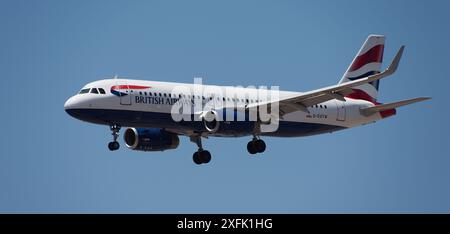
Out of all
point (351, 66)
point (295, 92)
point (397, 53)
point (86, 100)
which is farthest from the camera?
point (351, 66)

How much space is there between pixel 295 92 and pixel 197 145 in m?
7.96

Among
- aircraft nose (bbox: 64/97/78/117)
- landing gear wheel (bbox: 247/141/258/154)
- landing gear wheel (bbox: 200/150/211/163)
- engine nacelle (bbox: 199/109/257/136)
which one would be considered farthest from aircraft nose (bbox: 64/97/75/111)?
landing gear wheel (bbox: 247/141/258/154)

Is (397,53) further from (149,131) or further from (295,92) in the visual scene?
(149,131)

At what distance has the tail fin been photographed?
8269cm

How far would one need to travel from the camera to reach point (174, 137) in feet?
259

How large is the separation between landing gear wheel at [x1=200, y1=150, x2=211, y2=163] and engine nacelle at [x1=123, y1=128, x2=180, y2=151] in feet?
7.30

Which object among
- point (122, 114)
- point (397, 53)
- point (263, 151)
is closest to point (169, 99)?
point (122, 114)

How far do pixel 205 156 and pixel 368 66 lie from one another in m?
15.1

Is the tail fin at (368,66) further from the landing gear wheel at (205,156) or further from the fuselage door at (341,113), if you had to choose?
the landing gear wheel at (205,156)

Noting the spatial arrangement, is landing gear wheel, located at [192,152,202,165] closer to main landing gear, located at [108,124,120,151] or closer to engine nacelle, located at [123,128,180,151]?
engine nacelle, located at [123,128,180,151]

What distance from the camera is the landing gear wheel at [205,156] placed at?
3086 inches

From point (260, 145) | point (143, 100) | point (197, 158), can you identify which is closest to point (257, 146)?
point (260, 145)

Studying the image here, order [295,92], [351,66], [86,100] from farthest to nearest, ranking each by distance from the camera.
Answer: [351,66], [295,92], [86,100]

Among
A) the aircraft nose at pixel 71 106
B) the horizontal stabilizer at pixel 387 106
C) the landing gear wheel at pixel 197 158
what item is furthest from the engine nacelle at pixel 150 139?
the horizontal stabilizer at pixel 387 106
